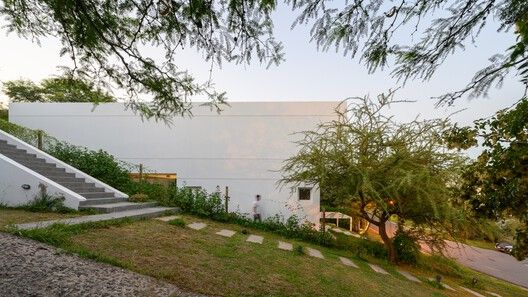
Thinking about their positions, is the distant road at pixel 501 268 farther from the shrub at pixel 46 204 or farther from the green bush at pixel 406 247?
the shrub at pixel 46 204

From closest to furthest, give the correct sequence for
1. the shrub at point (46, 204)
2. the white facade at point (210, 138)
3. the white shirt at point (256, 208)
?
the shrub at point (46, 204), the white shirt at point (256, 208), the white facade at point (210, 138)

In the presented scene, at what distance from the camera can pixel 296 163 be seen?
1028 cm

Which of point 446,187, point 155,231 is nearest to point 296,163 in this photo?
point 446,187

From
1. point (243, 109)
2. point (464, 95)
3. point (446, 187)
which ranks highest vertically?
point (243, 109)

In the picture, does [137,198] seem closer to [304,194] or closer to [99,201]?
[99,201]

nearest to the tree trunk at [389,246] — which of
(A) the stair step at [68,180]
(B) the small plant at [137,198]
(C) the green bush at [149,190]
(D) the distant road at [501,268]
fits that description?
(D) the distant road at [501,268]

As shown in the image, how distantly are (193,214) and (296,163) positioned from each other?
3.60 metres

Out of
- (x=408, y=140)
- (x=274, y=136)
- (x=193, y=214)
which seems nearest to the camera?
(x=408, y=140)

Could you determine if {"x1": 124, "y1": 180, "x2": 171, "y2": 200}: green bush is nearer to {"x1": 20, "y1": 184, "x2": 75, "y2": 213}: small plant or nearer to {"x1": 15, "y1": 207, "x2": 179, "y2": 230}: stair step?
{"x1": 15, "y1": 207, "x2": 179, "y2": 230}: stair step

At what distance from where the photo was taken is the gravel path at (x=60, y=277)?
3219 mm

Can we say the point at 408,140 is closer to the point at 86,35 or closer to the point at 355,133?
the point at 355,133

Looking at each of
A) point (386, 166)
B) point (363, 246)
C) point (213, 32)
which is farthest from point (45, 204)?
point (363, 246)

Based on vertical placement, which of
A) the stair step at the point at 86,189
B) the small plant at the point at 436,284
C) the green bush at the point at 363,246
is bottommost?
the small plant at the point at 436,284

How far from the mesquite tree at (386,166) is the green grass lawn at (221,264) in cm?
236
